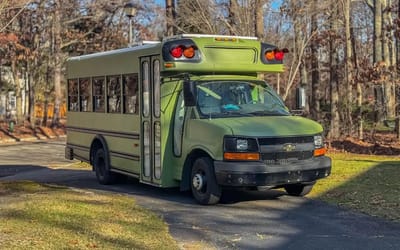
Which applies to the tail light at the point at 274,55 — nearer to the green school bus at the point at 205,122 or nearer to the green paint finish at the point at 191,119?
the green school bus at the point at 205,122

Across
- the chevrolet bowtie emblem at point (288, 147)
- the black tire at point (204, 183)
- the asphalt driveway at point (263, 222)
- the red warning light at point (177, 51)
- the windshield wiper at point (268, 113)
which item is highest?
the red warning light at point (177, 51)

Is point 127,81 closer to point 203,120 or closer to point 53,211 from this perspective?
point 203,120

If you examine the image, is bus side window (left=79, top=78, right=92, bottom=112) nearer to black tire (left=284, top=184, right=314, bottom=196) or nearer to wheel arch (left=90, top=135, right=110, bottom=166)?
wheel arch (left=90, top=135, right=110, bottom=166)

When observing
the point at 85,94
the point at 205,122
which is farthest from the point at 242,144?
the point at 85,94

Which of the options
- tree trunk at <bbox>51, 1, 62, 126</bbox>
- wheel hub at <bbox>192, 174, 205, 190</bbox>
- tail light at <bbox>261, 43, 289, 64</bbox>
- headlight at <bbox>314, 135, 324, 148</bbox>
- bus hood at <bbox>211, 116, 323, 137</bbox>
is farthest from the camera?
tree trunk at <bbox>51, 1, 62, 126</bbox>

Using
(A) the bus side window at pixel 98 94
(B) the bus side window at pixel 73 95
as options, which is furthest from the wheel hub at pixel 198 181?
(B) the bus side window at pixel 73 95

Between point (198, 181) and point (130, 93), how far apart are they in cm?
254

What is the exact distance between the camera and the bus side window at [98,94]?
12.6 m

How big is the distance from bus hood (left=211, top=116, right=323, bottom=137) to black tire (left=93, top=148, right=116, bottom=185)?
3.80 meters

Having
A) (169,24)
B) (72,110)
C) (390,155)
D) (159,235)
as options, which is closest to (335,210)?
(159,235)

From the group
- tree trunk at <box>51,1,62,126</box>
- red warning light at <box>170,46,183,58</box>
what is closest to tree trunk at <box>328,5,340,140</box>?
red warning light at <box>170,46,183,58</box>

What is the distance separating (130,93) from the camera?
37.3ft

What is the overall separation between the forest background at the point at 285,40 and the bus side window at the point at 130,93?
392 cm

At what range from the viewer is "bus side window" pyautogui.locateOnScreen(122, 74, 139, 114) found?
1118cm
